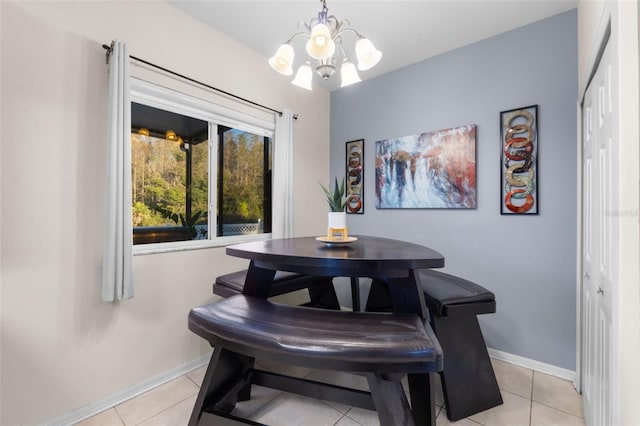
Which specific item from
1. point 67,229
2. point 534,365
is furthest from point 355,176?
point 67,229

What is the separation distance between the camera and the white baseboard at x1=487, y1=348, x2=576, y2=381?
6.74 ft

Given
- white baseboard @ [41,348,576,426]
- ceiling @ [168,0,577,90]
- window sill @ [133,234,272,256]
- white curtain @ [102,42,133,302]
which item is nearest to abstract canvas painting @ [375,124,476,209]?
ceiling @ [168,0,577,90]

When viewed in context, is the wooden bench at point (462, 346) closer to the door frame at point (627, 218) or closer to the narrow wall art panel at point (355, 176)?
the door frame at point (627, 218)

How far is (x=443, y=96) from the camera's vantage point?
8.73 ft

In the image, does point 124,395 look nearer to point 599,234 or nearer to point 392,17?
point 599,234

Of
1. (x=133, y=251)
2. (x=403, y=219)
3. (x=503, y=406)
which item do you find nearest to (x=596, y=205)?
(x=503, y=406)

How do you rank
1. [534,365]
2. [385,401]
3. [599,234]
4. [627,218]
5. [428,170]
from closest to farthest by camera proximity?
[627,218] < [385,401] < [599,234] < [534,365] < [428,170]

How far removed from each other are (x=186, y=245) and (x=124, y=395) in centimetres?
104

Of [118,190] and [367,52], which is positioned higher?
[367,52]

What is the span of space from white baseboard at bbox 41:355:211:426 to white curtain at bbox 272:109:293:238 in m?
1.30

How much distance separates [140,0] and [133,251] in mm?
1734

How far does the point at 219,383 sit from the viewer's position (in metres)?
1.46

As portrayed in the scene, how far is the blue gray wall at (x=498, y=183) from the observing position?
6.82 ft

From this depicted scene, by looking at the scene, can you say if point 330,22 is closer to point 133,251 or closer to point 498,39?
point 498,39
